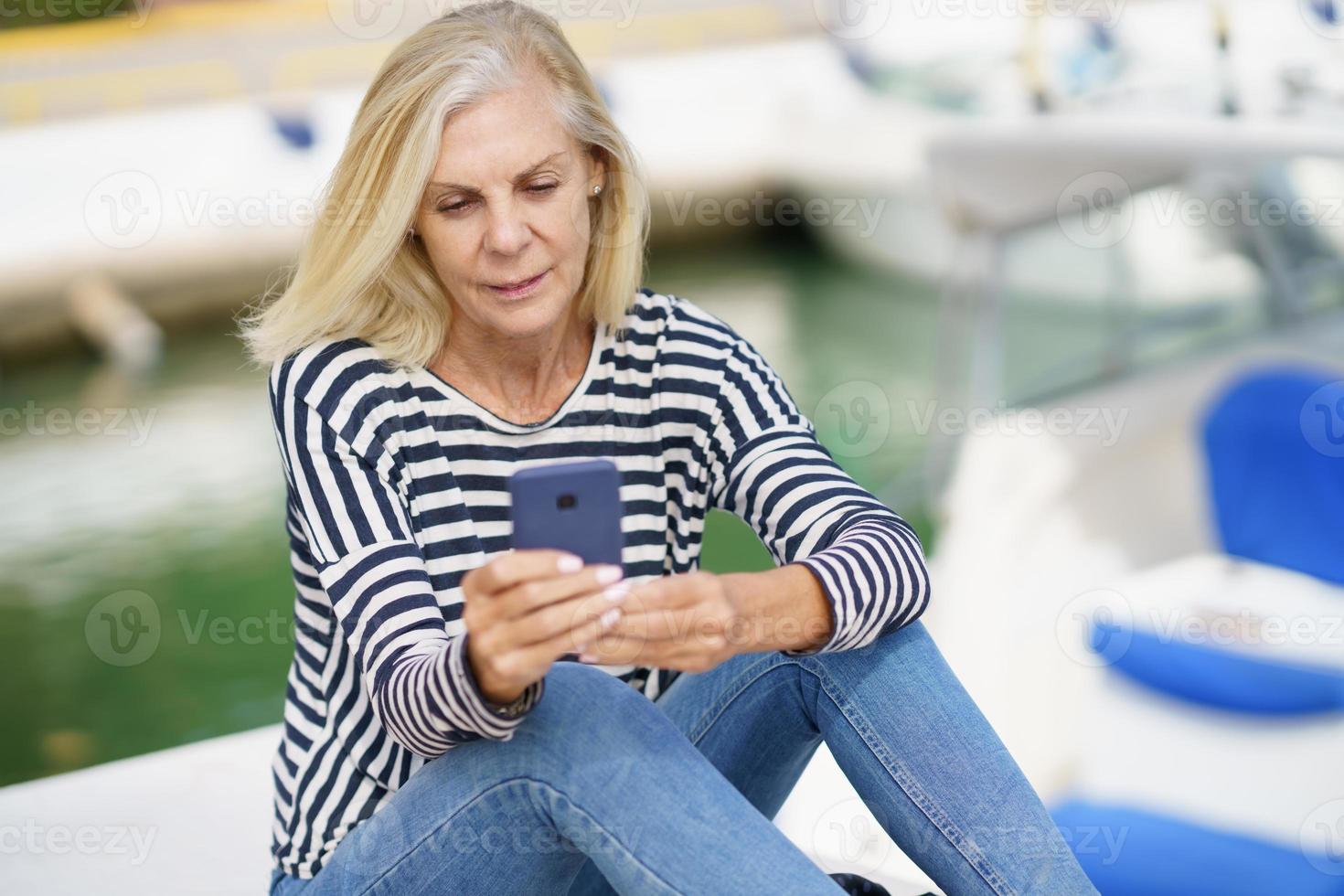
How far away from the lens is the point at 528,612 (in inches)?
31.3

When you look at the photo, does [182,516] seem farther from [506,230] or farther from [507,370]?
[506,230]

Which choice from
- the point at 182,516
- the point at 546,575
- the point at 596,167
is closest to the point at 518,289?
the point at 596,167

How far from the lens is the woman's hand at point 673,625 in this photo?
2.77 feet

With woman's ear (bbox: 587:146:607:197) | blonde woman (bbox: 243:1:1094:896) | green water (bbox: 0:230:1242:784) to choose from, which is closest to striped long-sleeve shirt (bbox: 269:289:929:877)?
blonde woman (bbox: 243:1:1094:896)

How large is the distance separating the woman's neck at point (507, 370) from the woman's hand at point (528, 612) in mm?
269

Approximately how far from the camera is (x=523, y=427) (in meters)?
1.05

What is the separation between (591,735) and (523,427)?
0.27m

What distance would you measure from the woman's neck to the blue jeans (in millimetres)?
228

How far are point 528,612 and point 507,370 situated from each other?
31 centimetres

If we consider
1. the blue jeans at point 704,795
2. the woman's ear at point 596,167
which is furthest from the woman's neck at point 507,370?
the blue jeans at point 704,795

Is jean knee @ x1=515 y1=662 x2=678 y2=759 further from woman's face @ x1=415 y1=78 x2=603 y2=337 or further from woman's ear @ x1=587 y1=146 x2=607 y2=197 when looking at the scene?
woman's ear @ x1=587 y1=146 x2=607 y2=197

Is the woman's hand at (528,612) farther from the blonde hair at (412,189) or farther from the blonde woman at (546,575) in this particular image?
the blonde hair at (412,189)

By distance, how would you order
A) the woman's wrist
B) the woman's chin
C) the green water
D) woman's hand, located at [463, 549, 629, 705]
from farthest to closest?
1. the green water
2. the woman's chin
3. the woman's wrist
4. woman's hand, located at [463, 549, 629, 705]

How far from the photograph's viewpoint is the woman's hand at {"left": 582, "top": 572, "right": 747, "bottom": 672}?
84 cm
